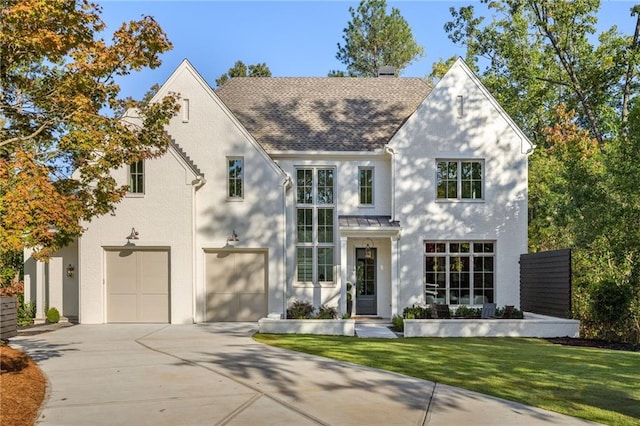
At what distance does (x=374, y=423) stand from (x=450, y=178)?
48.7 ft

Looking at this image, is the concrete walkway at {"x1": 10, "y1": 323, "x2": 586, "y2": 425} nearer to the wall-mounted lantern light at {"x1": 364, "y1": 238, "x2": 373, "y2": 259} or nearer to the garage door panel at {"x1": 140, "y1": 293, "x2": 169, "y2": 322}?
the garage door panel at {"x1": 140, "y1": 293, "x2": 169, "y2": 322}

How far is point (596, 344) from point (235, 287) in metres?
10.9

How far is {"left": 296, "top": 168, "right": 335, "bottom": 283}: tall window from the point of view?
21.1 meters

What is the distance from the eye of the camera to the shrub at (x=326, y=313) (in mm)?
18548

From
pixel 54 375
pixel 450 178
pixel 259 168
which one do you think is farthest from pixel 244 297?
pixel 54 375

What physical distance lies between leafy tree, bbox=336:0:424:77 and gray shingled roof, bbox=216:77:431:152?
73.1 feet

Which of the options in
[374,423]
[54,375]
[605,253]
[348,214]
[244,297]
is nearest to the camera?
[374,423]

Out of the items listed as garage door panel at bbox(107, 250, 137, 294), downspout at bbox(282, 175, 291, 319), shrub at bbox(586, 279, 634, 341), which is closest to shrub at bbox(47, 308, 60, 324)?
garage door panel at bbox(107, 250, 137, 294)

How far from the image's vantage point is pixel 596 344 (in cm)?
1540

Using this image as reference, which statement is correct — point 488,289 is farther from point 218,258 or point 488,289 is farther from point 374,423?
point 374,423

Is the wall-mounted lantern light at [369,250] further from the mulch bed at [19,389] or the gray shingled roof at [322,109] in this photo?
the mulch bed at [19,389]

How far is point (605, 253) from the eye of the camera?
18266 mm

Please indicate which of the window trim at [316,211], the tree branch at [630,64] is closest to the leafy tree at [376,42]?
the tree branch at [630,64]

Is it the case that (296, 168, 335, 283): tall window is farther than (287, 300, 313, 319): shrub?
Yes
